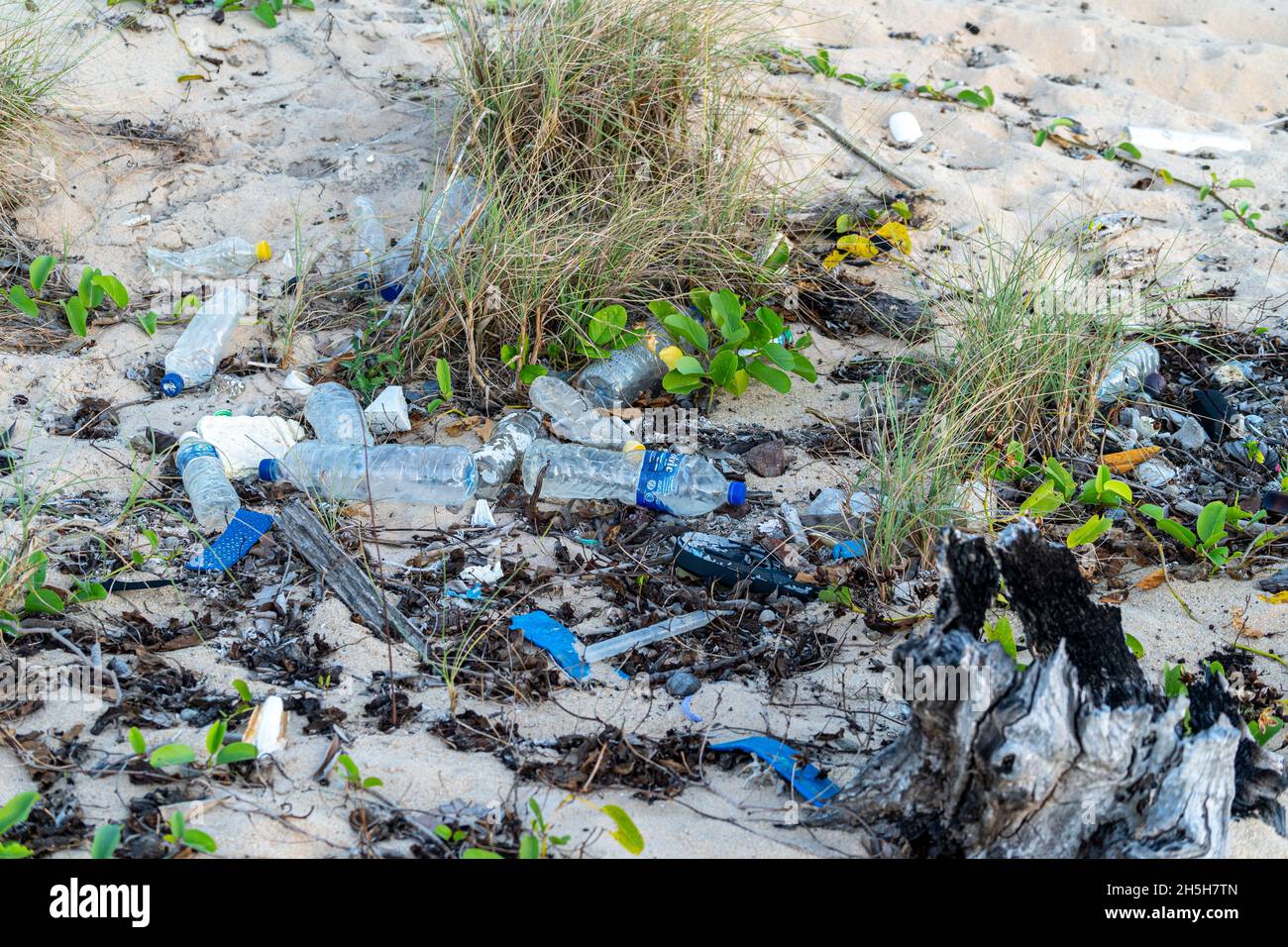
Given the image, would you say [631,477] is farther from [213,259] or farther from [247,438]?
[213,259]

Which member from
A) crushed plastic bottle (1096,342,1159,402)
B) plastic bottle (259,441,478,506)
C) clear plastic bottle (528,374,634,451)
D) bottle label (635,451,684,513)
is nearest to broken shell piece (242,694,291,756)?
plastic bottle (259,441,478,506)

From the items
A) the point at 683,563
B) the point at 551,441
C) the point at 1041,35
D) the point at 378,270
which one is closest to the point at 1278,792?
the point at 683,563

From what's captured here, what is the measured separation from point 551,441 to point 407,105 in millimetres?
1841

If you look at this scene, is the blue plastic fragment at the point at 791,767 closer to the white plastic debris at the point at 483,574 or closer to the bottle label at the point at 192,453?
the white plastic debris at the point at 483,574

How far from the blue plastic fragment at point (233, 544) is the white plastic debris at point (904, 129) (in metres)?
2.72

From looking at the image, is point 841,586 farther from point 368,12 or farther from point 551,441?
point 368,12

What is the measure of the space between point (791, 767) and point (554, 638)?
57 centimetres

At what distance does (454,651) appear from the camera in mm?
2100

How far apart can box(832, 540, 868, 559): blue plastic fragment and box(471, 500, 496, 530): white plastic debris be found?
78 centimetres

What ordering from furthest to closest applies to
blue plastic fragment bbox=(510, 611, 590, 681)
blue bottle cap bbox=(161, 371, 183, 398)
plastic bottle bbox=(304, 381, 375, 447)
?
blue bottle cap bbox=(161, 371, 183, 398), plastic bottle bbox=(304, 381, 375, 447), blue plastic fragment bbox=(510, 611, 590, 681)

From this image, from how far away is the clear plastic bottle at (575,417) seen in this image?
111 inches

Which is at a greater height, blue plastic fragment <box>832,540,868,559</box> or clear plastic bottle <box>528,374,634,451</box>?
blue plastic fragment <box>832,540,868,559</box>

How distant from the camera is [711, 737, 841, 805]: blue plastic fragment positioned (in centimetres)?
176

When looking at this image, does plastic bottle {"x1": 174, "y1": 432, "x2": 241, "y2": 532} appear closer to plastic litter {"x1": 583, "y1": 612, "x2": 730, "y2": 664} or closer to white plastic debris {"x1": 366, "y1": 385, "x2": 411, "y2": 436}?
white plastic debris {"x1": 366, "y1": 385, "x2": 411, "y2": 436}
